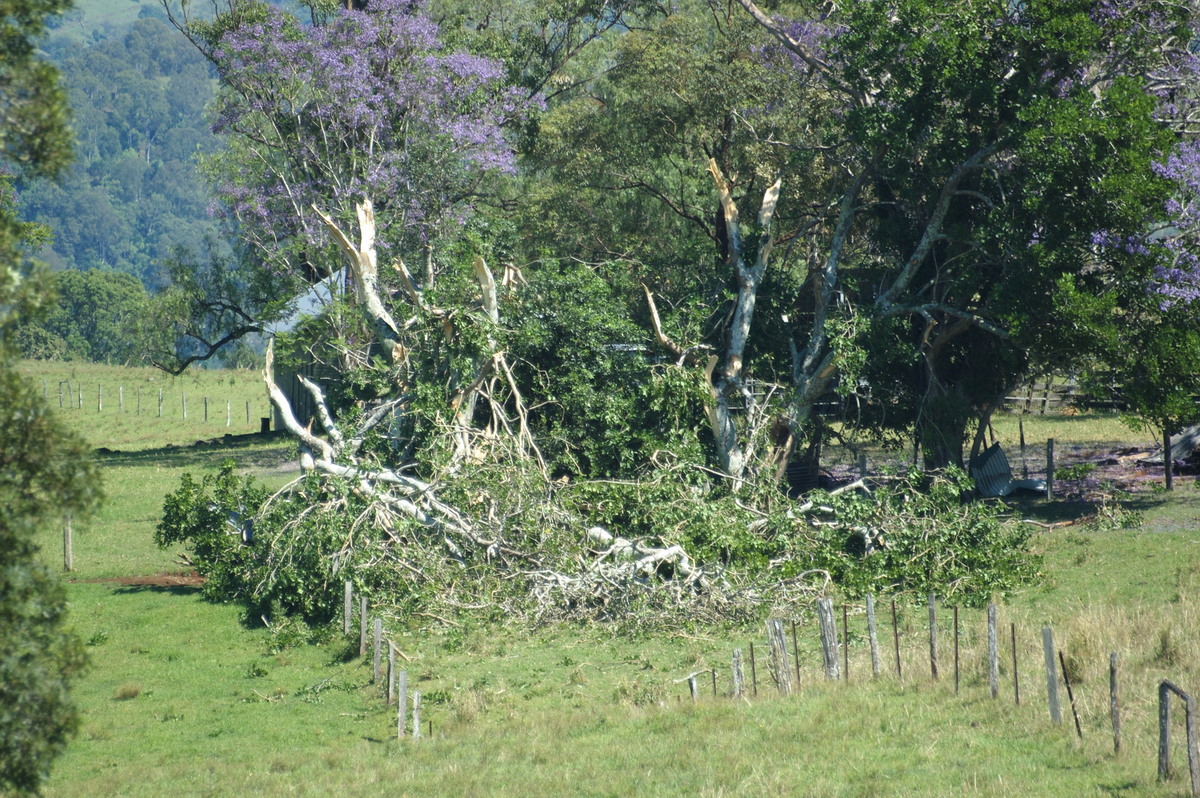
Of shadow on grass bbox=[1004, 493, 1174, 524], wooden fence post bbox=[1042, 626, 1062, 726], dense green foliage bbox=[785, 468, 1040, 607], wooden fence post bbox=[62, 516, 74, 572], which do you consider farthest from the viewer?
shadow on grass bbox=[1004, 493, 1174, 524]

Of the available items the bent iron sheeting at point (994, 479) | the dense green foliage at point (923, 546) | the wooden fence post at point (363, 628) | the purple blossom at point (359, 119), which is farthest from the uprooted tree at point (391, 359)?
the bent iron sheeting at point (994, 479)

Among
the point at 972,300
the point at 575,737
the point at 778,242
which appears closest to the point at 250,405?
the point at 778,242

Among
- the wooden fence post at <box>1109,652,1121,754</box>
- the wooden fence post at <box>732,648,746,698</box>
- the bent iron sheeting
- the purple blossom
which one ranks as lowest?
the wooden fence post at <box>732,648,746,698</box>

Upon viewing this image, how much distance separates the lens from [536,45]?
36.1 meters

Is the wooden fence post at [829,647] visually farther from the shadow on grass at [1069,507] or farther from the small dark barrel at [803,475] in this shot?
the small dark barrel at [803,475]

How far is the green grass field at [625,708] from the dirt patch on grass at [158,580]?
0.49 metres

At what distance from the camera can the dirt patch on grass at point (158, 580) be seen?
64.7 ft

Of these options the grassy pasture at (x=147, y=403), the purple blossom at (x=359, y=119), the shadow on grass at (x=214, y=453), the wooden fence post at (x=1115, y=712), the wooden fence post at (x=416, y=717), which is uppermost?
the purple blossom at (x=359, y=119)

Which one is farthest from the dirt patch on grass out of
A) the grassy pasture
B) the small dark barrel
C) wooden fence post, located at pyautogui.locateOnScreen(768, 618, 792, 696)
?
the grassy pasture

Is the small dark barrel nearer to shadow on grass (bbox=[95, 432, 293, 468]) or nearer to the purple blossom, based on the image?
the purple blossom

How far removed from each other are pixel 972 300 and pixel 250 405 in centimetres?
3683

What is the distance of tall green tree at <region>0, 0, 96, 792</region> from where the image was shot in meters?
6.94

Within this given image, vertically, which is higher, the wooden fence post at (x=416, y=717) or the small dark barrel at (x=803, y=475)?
the small dark barrel at (x=803, y=475)

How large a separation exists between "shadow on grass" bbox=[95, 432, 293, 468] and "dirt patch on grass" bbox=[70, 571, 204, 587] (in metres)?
12.1
